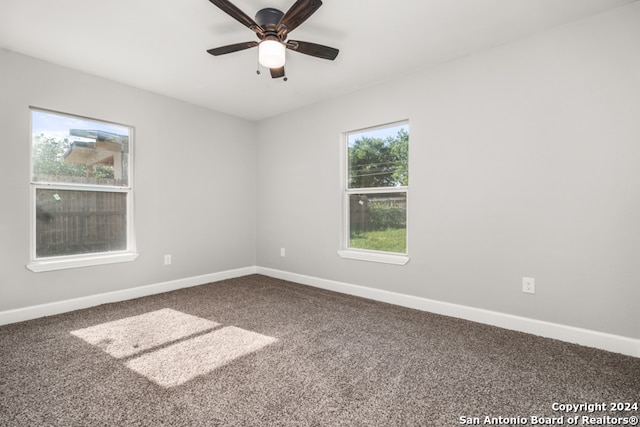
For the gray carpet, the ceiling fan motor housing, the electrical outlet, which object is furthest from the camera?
the electrical outlet

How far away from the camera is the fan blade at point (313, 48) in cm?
212

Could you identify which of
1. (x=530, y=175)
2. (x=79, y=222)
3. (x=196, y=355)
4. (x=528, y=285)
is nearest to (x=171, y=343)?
(x=196, y=355)

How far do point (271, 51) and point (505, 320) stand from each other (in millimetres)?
2781

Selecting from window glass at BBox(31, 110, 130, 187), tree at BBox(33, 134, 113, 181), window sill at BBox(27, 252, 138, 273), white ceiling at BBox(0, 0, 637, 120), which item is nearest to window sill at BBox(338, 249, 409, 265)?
white ceiling at BBox(0, 0, 637, 120)

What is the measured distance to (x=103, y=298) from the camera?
124 inches

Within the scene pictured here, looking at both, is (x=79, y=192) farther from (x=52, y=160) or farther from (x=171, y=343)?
(x=171, y=343)

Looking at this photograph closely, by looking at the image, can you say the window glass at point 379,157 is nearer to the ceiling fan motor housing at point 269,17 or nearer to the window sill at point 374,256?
the window sill at point 374,256

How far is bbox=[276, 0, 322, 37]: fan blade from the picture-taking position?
173 centimetres

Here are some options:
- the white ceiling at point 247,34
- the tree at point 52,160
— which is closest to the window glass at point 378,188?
the white ceiling at point 247,34

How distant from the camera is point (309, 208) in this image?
3.98 meters

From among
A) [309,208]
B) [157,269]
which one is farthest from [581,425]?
[157,269]

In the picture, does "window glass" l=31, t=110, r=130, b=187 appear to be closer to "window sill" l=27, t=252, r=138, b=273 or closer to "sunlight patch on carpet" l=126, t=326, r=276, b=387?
"window sill" l=27, t=252, r=138, b=273

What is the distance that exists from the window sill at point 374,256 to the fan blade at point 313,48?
2.02 m

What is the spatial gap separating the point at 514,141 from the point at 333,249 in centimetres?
217
